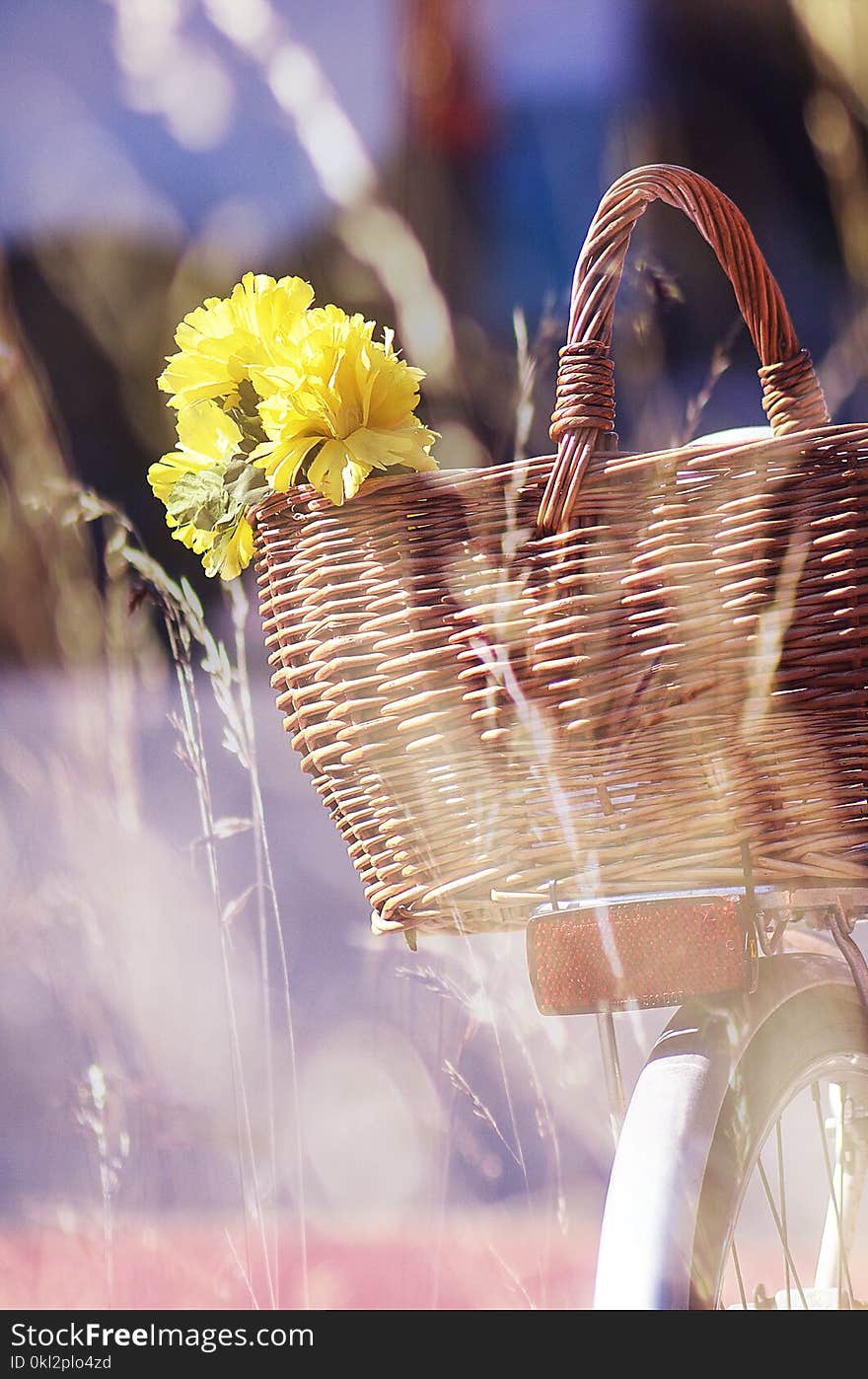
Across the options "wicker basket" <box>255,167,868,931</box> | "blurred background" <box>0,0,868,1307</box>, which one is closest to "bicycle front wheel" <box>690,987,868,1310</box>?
"wicker basket" <box>255,167,868,931</box>

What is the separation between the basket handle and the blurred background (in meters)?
1.09

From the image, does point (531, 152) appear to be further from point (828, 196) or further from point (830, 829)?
point (830, 829)

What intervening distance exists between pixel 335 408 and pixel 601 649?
14cm

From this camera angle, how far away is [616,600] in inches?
16.1

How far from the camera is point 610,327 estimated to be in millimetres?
449

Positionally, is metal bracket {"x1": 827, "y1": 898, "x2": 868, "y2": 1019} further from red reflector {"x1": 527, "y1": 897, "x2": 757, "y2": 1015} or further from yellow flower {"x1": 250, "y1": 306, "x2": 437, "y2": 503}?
yellow flower {"x1": 250, "y1": 306, "x2": 437, "y2": 503}

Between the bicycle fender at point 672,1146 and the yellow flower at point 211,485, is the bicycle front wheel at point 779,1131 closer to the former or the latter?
the bicycle fender at point 672,1146

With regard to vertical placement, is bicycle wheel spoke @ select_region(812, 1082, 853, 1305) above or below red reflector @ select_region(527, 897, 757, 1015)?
below

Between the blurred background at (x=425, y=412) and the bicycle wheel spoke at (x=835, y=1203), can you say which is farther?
the blurred background at (x=425, y=412)

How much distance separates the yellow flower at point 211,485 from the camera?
48cm

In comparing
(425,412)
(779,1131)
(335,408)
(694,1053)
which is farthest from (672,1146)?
Answer: (425,412)

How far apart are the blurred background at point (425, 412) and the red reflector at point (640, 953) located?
3.41 feet

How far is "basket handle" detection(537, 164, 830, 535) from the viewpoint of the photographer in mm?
416

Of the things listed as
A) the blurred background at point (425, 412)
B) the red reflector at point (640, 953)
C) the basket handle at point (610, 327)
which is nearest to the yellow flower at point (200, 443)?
the basket handle at point (610, 327)
